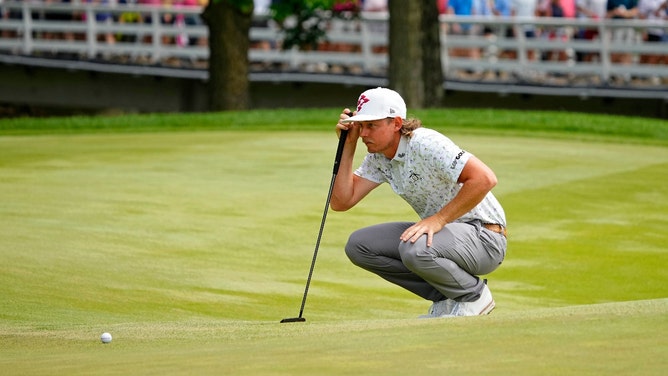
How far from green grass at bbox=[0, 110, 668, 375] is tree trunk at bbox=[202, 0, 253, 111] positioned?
26.8ft

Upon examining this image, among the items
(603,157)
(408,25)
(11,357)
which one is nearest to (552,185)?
(603,157)

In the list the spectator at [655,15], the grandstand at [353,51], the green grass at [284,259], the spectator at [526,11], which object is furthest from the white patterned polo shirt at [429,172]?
the spectator at [526,11]

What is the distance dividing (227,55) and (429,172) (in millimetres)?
19874

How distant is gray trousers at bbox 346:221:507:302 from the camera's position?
7531mm

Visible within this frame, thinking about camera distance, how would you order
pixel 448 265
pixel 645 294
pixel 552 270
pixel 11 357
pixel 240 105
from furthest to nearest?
pixel 240 105 < pixel 552 270 < pixel 645 294 < pixel 448 265 < pixel 11 357

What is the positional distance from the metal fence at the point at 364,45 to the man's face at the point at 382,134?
17.9 meters

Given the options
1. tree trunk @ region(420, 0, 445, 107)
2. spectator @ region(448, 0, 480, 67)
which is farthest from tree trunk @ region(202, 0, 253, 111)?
spectator @ region(448, 0, 480, 67)

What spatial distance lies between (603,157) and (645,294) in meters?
5.96

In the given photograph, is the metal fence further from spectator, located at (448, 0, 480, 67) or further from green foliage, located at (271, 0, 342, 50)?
green foliage, located at (271, 0, 342, 50)

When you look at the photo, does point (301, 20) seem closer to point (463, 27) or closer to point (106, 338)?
point (463, 27)

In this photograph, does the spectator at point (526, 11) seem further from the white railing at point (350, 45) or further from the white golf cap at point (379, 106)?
the white golf cap at point (379, 106)

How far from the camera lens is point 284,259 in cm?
1015

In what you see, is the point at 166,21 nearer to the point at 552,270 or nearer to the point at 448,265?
the point at 552,270

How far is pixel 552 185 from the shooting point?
13117 mm
